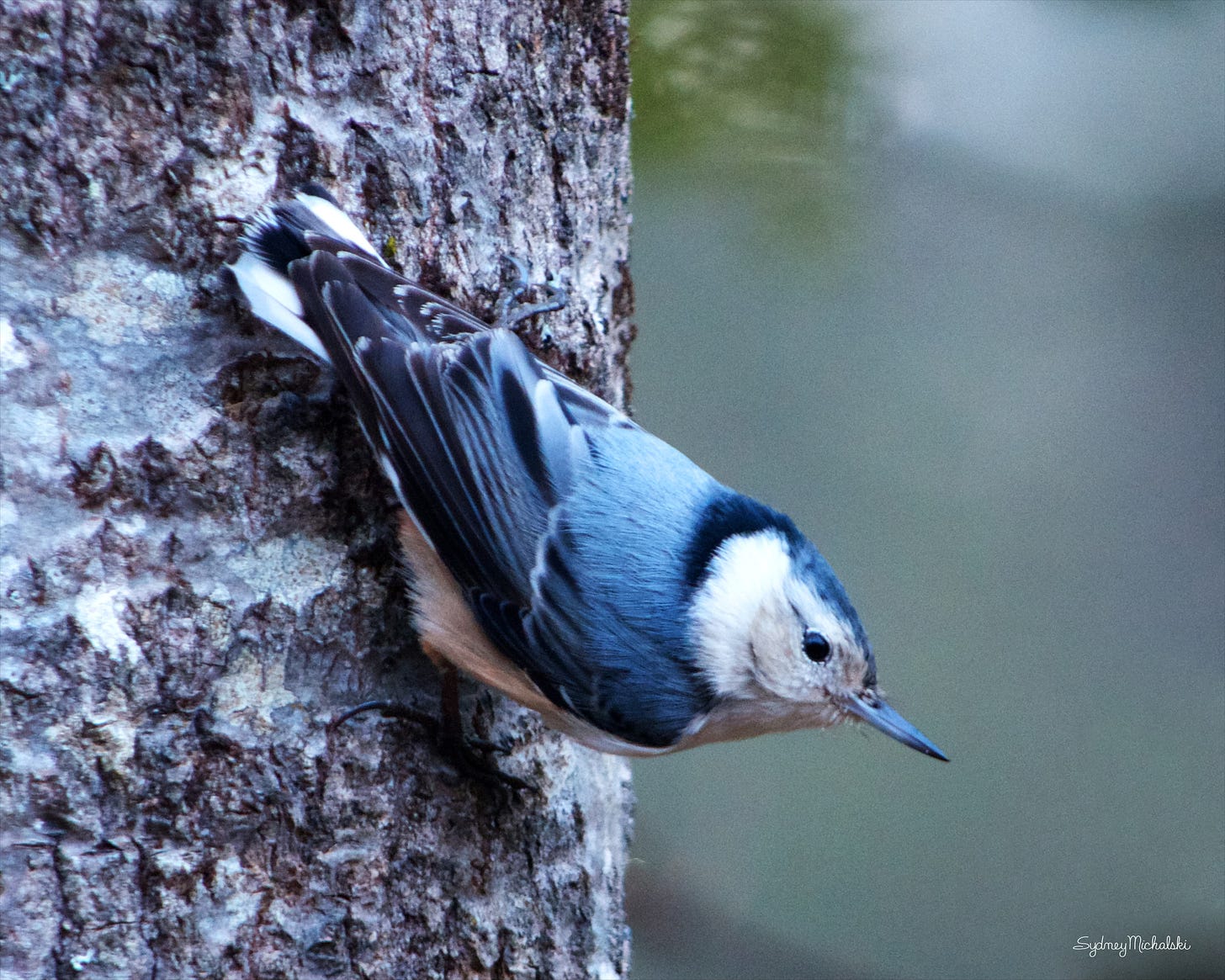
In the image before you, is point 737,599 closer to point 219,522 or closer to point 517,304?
point 517,304

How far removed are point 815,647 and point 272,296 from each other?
0.78 metres

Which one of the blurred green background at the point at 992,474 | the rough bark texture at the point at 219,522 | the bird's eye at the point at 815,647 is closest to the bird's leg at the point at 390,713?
the rough bark texture at the point at 219,522

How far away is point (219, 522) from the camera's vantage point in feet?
3.91

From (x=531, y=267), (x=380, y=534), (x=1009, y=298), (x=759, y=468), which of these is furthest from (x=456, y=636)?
(x=1009, y=298)

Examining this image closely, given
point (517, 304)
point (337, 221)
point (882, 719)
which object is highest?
point (337, 221)

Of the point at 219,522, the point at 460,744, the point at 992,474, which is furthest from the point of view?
the point at 992,474

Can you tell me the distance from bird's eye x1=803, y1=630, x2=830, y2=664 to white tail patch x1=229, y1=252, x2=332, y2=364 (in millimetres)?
706

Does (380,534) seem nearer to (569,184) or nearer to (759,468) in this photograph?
(569,184)

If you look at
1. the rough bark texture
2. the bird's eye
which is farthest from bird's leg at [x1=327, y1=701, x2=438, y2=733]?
the bird's eye

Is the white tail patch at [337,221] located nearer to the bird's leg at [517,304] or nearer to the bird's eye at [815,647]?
the bird's leg at [517,304]

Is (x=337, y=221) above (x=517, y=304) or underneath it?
above

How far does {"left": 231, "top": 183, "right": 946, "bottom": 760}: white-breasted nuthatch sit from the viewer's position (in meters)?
1.29

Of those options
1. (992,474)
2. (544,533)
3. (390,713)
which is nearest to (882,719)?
(544,533)

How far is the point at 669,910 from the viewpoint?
212 centimetres
